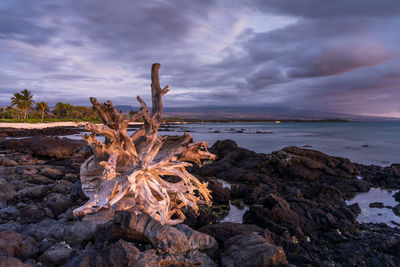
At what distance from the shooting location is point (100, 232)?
159 inches

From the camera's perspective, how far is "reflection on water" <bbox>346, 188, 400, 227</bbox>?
25.6ft

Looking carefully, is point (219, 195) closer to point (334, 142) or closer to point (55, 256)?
point (55, 256)

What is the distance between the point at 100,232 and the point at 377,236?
245 inches

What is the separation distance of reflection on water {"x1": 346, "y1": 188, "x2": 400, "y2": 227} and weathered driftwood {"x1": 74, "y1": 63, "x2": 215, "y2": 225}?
583 centimetres

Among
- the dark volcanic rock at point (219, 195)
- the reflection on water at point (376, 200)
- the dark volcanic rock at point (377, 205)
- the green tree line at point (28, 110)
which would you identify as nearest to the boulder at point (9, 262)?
the dark volcanic rock at point (219, 195)

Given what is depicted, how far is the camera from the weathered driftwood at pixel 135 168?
545cm

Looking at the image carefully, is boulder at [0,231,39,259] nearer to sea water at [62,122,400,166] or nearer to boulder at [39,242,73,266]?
boulder at [39,242,73,266]

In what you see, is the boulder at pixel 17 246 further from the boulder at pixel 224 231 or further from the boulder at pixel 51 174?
the boulder at pixel 51 174

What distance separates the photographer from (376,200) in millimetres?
10062

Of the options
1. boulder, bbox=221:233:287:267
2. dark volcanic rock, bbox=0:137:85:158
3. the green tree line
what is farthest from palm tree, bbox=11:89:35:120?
boulder, bbox=221:233:287:267

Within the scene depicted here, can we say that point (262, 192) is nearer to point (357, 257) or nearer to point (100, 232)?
point (357, 257)

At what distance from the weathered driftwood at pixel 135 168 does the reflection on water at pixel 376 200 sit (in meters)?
5.83

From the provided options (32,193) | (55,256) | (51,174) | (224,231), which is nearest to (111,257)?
(55,256)

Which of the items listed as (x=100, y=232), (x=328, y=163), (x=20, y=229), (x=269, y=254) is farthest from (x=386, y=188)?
(x=20, y=229)
